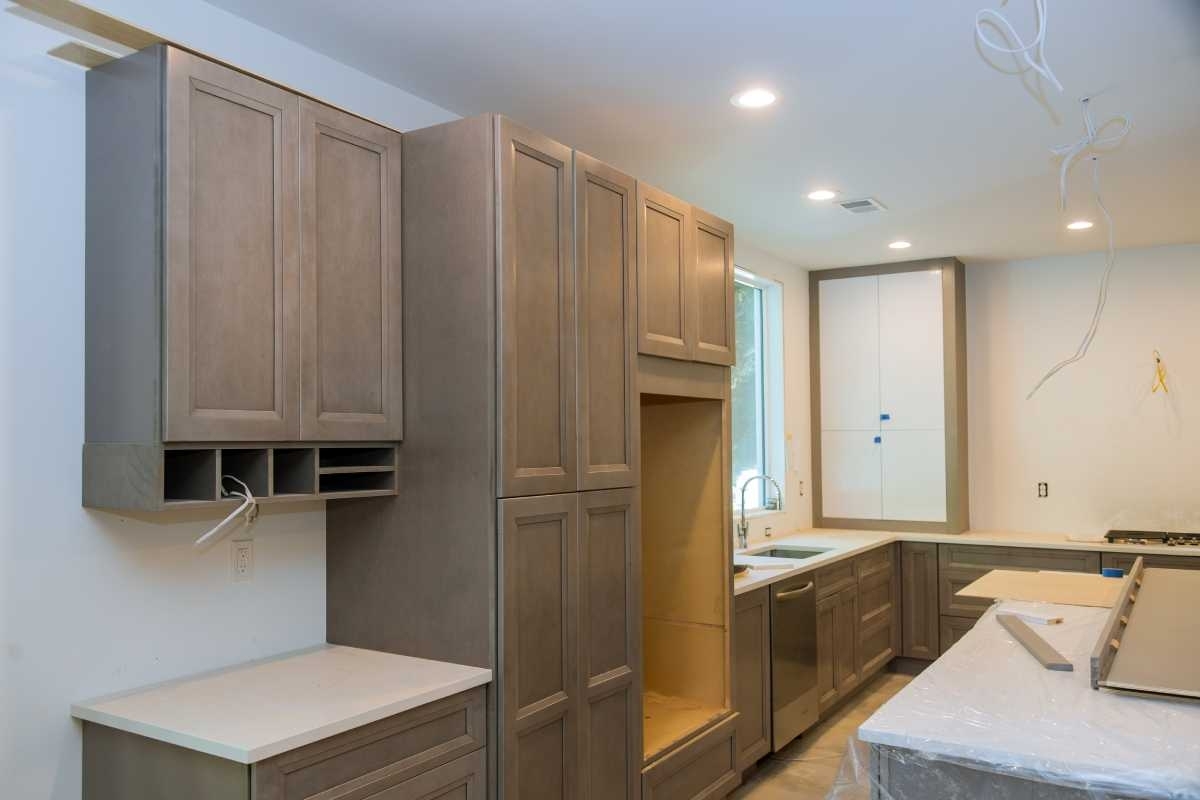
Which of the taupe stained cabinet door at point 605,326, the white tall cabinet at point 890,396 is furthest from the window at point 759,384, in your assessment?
the taupe stained cabinet door at point 605,326

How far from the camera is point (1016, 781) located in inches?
67.3

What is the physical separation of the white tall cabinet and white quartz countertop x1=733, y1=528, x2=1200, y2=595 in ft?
0.58

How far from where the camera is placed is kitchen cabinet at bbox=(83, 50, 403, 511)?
2064 millimetres

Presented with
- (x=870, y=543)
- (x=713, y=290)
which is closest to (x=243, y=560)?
(x=713, y=290)

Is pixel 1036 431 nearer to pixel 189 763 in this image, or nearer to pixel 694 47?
pixel 694 47

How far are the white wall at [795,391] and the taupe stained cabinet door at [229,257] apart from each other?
364cm

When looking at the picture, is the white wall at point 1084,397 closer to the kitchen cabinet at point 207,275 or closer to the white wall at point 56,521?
the kitchen cabinet at point 207,275

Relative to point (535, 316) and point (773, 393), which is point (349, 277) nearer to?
point (535, 316)

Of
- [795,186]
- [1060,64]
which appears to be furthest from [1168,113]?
[795,186]

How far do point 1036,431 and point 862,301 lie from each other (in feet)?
4.48

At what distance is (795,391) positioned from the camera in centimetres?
596

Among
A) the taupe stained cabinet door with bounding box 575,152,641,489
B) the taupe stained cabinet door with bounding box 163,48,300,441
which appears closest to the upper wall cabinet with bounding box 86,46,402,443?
the taupe stained cabinet door with bounding box 163,48,300,441

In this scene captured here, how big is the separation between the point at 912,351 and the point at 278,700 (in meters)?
4.74

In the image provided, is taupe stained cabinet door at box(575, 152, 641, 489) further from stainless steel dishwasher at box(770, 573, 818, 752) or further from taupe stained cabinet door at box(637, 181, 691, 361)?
stainless steel dishwasher at box(770, 573, 818, 752)
